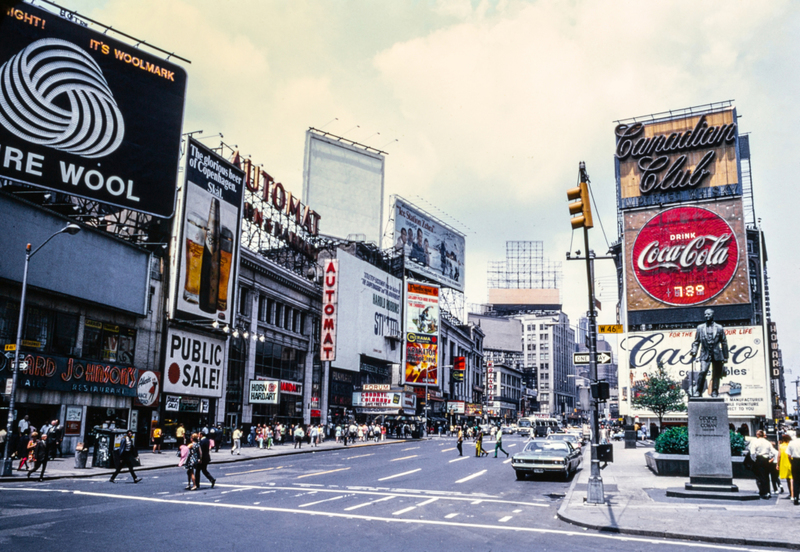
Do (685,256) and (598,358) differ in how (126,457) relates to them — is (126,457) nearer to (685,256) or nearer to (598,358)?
(598,358)

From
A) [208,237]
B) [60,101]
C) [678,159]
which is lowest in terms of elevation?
[208,237]

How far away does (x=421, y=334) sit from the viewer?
84188 mm

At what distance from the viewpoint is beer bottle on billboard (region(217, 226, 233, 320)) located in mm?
45281

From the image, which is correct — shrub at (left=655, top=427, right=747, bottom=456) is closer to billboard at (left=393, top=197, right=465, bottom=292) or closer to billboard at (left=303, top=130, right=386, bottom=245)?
billboard at (left=303, top=130, right=386, bottom=245)

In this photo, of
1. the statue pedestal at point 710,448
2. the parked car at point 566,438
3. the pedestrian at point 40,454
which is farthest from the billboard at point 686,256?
the pedestrian at point 40,454

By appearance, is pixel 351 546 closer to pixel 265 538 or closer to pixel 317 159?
pixel 265 538

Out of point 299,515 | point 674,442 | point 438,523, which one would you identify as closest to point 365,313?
point 674,442

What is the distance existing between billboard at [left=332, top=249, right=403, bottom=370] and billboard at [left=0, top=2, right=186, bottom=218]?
93.9 ft

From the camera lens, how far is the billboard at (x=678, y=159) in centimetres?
7031

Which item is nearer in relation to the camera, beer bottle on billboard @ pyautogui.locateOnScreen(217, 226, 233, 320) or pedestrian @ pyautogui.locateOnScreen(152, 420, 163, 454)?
pedestrian @ pyautogui.locateOnScreen(152, 420, 163, 454)

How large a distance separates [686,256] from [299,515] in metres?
64.3

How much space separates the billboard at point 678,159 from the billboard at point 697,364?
14.9 meters

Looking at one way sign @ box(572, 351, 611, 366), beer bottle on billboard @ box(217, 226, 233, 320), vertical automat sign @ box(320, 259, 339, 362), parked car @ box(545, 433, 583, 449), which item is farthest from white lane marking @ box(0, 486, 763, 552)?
vertical automat sign @ box(320, 259, 339, 362)

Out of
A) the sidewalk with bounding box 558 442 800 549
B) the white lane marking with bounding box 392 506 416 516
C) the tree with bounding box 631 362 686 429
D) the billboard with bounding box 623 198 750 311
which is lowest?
the white lane marking with bounding box 392 506 416 516
